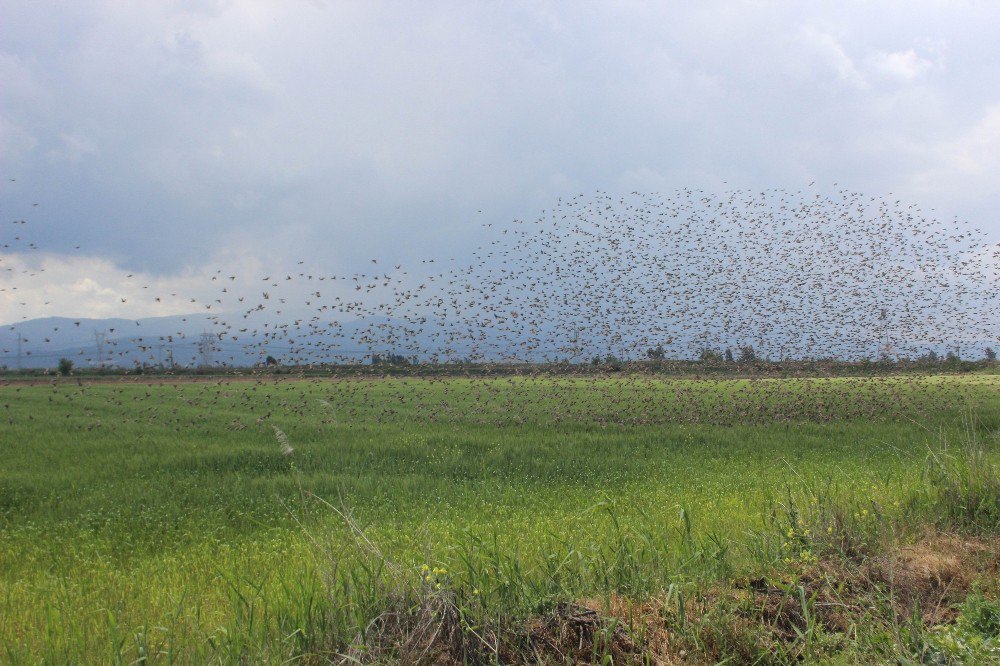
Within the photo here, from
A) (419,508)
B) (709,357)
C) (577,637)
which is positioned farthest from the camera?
(709,357)

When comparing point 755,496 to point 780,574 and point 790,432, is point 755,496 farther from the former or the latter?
point 790,432

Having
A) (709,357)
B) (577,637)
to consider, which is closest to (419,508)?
(577,637)

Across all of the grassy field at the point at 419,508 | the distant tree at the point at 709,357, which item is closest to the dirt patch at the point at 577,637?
the grassy field at the point at 419,508

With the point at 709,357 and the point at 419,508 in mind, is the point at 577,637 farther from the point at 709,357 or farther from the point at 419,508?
the point at 709,357

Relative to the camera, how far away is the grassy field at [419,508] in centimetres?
496

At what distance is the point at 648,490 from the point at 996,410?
64.1 feet

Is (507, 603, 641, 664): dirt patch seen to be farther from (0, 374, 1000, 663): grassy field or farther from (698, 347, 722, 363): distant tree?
(698, 347, 722, 363): distant tree

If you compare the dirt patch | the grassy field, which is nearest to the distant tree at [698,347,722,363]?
the grassy field

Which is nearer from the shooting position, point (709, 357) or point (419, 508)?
point (419, 508)

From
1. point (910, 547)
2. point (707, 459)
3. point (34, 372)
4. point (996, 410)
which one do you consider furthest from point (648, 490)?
point (34, 372)

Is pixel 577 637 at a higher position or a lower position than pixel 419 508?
higher

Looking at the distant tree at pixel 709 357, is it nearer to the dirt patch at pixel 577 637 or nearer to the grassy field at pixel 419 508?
the grassy field at pixel 419 508

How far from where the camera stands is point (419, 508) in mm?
11258

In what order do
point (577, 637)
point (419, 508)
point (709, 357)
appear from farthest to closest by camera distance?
point (709, 357)
point (419, 508)
point (577, 637)
